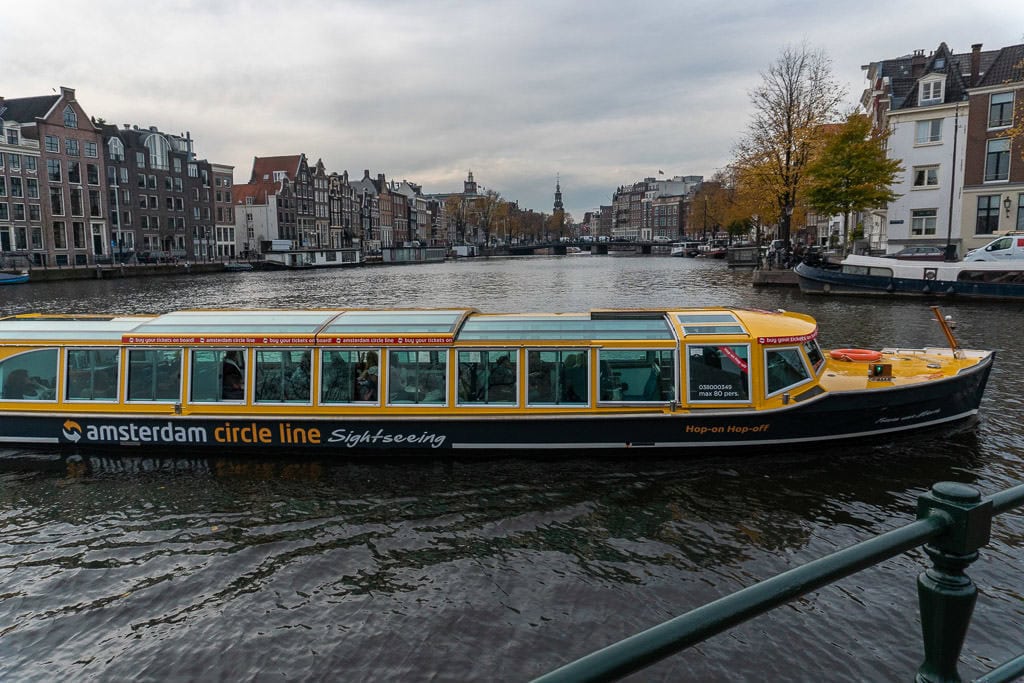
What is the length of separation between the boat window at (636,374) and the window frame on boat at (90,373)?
9.48 metres

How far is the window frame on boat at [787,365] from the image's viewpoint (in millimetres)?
13898

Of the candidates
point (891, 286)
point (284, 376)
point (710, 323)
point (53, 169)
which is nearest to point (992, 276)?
point (891, 286)

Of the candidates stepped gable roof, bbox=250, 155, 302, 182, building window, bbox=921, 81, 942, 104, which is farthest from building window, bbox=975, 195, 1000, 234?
stepped gable roof, bbox=250, 155, 302, 182

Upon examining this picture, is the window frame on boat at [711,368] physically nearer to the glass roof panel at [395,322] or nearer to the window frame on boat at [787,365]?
the window frame on boat at [787,365]

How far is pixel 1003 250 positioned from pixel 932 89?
1856cm

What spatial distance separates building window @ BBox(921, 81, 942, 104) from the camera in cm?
5322

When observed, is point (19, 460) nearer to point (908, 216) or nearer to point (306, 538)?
point (306, 538)

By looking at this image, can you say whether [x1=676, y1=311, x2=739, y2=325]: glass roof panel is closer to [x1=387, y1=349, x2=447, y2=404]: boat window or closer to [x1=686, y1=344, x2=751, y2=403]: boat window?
[x1=686, y1=344, x2=751, y2=403]: boat window

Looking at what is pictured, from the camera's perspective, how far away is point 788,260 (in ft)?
178

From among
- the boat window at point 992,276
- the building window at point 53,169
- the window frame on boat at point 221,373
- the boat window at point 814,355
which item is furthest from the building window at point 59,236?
the boat window at point 814,355

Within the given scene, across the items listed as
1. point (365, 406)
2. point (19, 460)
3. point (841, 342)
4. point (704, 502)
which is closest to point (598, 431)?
point (704, 502)

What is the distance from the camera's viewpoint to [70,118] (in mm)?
80688

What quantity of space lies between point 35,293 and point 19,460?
47.3 m

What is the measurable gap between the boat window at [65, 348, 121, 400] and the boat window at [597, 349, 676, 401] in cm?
959
